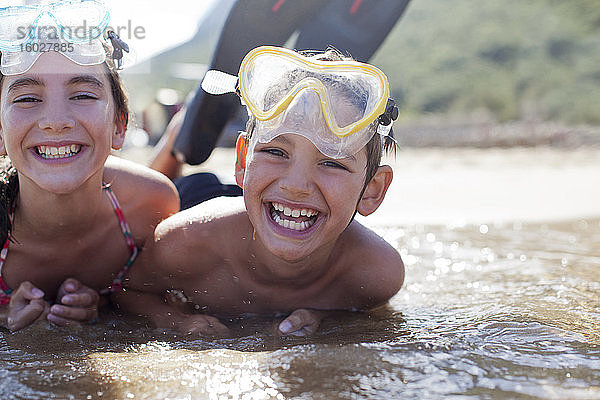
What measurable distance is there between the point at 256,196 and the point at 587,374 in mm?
1235

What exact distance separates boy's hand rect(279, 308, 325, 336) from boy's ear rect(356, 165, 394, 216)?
47cm

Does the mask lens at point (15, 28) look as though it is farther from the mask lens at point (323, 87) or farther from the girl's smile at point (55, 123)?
the mask lens at point (323, 87)

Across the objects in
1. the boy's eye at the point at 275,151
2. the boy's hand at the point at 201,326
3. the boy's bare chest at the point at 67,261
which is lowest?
the boy's hand at the point at 201,326

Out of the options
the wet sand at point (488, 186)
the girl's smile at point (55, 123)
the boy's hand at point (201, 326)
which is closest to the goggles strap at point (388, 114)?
the boy's hand at point (201, 326)

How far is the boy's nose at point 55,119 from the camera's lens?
247 cm

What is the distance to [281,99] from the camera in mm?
2387

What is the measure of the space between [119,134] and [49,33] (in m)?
0.50

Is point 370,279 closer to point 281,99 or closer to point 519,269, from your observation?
point 281,99

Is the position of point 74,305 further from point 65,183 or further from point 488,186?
point 488,186

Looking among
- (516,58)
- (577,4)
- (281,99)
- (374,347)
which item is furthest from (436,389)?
(577,4)

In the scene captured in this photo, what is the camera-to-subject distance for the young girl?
8.25 feet

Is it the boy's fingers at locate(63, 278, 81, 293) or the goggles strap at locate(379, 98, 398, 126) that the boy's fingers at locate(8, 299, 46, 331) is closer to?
the boy's fingers at locate(63, 278, 81, 293)

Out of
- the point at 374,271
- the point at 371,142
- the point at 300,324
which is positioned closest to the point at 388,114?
the point at 371,142

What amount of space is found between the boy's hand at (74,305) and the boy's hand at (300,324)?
786 mm
